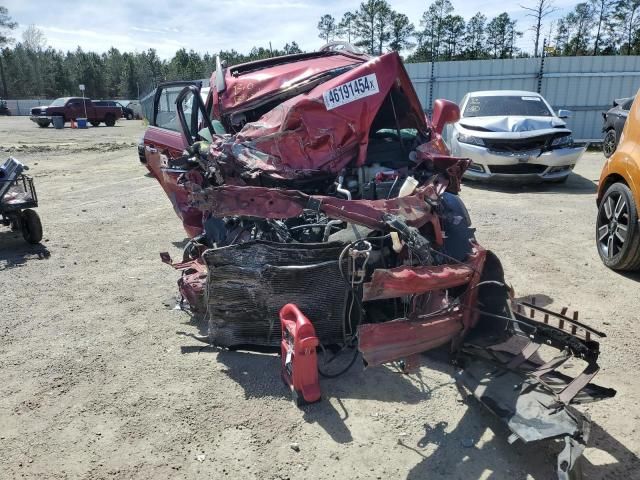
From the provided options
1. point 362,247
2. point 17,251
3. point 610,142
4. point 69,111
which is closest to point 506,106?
point 610,142

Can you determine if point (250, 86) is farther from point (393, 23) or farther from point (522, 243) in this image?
point (393, 23)

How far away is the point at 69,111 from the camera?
29.7 metres

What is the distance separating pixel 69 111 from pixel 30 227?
27194mm

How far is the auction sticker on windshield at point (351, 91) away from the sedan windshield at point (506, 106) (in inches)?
259

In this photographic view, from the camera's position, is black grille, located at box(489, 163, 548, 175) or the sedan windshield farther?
the sedan windshield

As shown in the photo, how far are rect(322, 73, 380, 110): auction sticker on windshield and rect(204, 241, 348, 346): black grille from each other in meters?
1.26

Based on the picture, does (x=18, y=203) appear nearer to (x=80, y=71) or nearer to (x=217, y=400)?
(x=217, y=400)

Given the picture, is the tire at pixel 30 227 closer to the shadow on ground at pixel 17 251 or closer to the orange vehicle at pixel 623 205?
the shadow on ground at pixel 17 251

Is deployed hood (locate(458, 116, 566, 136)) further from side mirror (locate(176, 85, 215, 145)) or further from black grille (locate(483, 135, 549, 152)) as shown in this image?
side mirror (locate(176, 85, 215, 145))

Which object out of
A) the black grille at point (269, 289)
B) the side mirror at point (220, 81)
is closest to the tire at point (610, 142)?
the side mirror at point (220, 81)

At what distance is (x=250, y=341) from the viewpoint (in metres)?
3.34

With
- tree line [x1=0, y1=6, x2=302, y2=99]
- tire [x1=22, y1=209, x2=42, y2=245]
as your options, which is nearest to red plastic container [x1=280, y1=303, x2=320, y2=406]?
tire [x1=22, y1=209, x2=42, y2=245]

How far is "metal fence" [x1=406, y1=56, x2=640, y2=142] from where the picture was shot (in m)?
16.1

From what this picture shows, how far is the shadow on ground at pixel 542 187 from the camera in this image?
29.0ft
